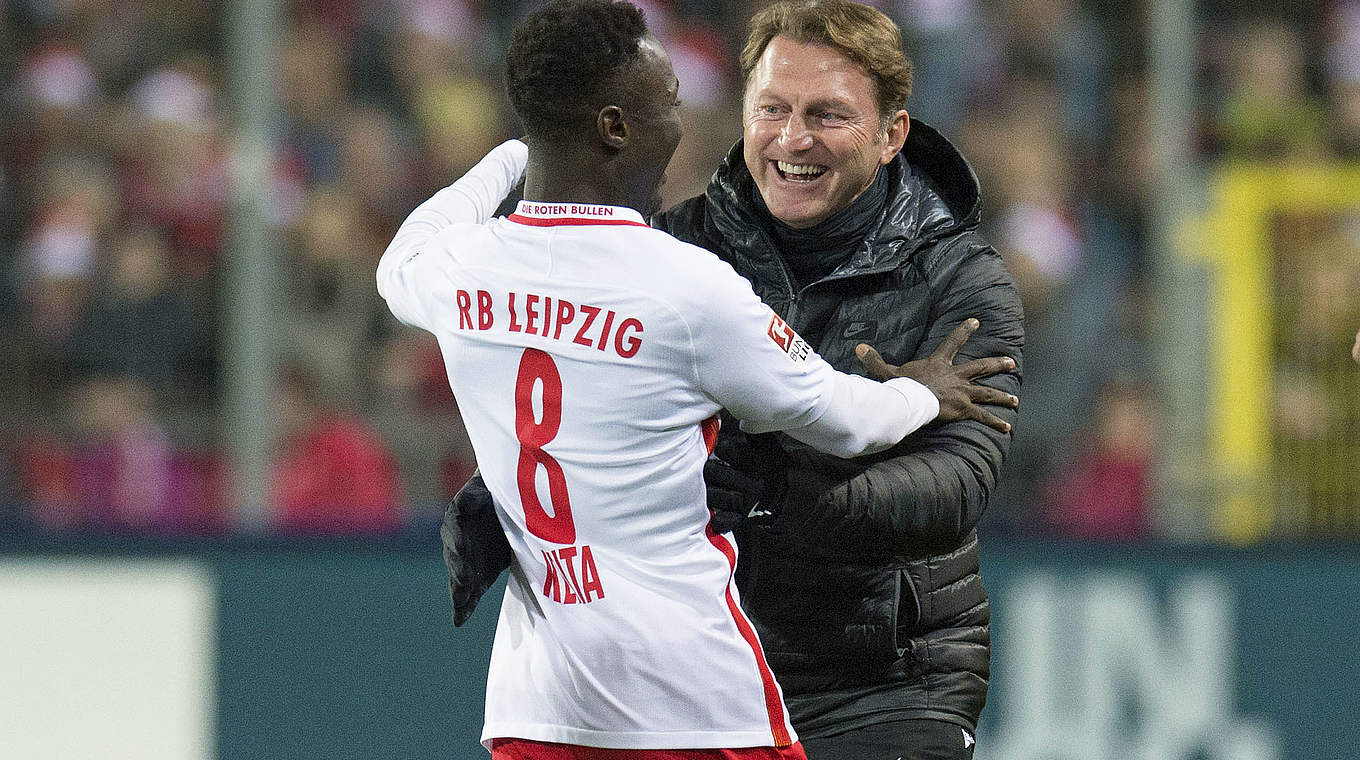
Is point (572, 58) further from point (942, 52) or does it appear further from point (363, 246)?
point (942, 52)

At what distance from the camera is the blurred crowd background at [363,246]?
5578 millimetres

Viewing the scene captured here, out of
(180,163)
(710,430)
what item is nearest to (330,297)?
(180,163)

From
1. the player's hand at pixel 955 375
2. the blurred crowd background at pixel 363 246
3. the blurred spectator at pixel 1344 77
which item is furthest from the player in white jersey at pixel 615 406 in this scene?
the blurred spectator at pixel 1344 77

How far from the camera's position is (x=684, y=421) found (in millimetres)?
2273

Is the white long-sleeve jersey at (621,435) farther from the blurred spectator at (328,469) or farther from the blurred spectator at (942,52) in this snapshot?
the blurred spectator at (942,52)

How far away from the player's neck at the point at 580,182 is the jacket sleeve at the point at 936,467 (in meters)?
0.45

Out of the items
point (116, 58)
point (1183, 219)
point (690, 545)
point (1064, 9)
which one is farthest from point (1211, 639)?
point (116, 58)

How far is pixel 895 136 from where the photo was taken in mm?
2857

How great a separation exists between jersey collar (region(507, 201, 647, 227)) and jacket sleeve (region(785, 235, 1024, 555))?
42 cm

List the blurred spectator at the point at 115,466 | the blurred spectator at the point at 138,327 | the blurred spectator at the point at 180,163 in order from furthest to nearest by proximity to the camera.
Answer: the blurred spectator at the point at 180,163 < the blurred spectator at the point at 138,327 < the blurred spectator at the point at 115,466

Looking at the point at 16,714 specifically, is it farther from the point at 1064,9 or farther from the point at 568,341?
the point at 1064,9

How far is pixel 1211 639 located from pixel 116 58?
4255mm

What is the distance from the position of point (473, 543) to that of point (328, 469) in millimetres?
3352

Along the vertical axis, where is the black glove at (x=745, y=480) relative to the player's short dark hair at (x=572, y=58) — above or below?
below
